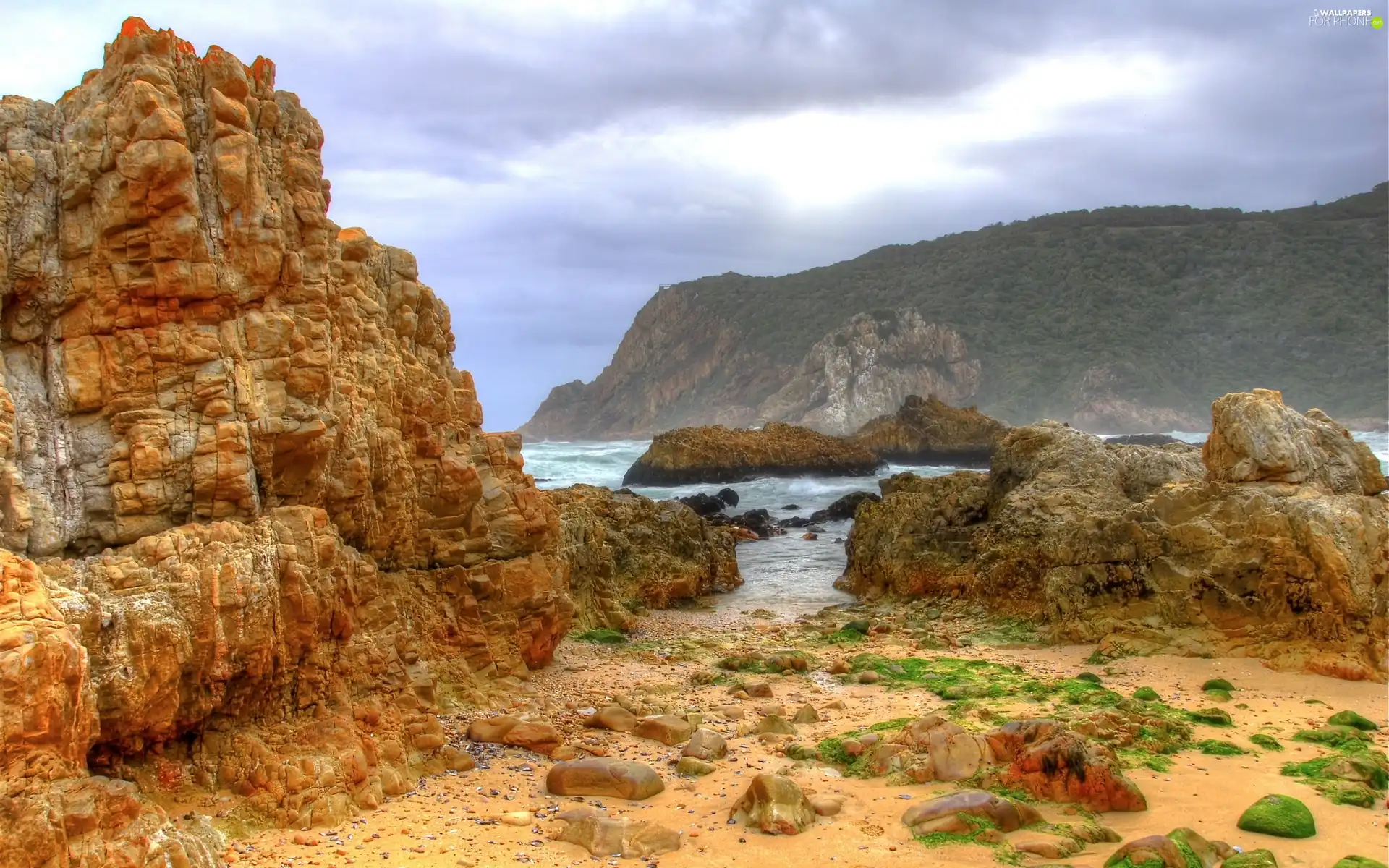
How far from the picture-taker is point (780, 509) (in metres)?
30.1

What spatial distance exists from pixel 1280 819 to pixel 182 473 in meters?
6.52

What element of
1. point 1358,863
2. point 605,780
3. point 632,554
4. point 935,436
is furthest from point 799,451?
point 1358,863

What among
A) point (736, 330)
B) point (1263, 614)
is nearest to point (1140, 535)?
point (1263, 614)

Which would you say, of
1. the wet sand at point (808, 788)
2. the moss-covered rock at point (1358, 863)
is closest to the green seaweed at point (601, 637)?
the wet sand at point (808, 788)

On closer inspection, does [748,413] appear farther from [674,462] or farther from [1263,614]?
[1263,614]

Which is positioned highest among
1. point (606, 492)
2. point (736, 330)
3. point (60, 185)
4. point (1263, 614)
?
point (736, 330)

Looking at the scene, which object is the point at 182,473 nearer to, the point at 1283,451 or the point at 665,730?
the point at 665,730

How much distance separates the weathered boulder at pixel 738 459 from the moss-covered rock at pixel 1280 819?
3149 centimetres

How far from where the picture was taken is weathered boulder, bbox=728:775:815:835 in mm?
6023

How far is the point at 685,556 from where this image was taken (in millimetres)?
16375

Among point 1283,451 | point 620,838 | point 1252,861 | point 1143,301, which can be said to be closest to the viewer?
point 1252,861

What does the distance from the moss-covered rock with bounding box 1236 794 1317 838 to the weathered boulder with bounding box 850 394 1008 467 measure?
35810 mm

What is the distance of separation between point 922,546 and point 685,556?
356 centimetres

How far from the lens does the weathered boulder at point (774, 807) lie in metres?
6.02
